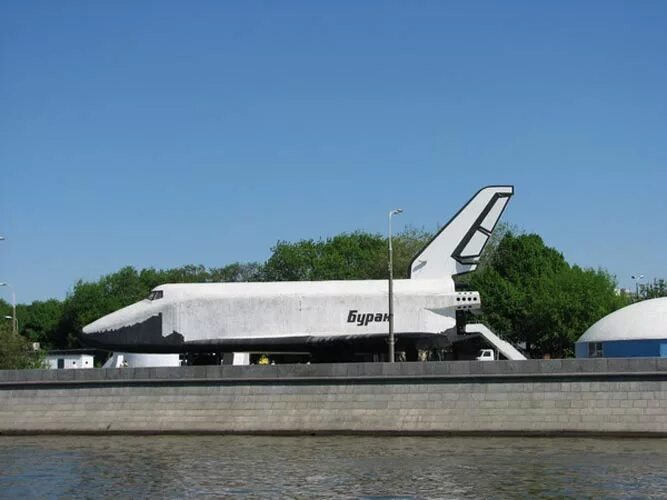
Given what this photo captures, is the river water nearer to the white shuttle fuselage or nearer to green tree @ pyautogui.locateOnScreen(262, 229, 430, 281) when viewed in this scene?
the white shuttle fuselage

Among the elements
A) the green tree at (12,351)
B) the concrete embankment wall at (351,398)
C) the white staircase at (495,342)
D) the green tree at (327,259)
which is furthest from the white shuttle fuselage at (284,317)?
the green tree at (327,259)

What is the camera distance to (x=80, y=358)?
267 feet

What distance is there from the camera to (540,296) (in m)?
75.9

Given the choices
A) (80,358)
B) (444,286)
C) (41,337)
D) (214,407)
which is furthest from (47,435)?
(41,337)

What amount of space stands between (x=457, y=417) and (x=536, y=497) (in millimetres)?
14940

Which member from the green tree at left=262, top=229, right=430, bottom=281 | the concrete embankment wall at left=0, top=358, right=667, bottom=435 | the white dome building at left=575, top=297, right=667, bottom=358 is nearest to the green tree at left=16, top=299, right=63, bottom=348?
the green tree at left=262, top=229, right=430, bottom=281

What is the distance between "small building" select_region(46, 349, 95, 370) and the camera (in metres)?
80.1

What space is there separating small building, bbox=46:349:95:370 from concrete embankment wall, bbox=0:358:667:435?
3846 centimetres

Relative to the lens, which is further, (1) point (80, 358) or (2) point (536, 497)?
(1) point (80, 358)

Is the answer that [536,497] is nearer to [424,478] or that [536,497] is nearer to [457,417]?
[424,478]

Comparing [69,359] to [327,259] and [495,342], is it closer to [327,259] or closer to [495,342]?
[327,259]

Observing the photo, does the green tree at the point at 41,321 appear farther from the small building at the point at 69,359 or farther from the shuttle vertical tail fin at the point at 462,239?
the shuttle vertical tail fin at the point at 462,239

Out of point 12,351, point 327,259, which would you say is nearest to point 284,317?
point 12,351

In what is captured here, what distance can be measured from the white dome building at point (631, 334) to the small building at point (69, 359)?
45723 millimetres
